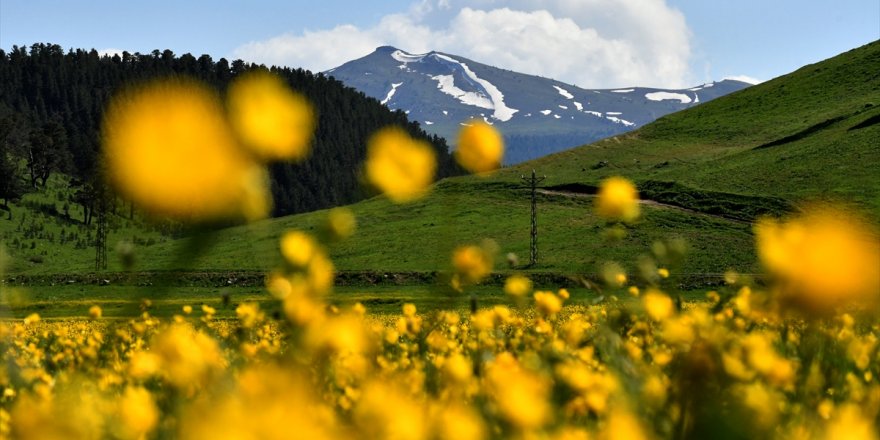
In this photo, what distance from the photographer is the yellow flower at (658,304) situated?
10.1 feet

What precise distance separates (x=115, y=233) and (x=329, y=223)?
7969 centimetres

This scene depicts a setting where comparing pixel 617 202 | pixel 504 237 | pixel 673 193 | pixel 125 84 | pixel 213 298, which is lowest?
pixel 213 298

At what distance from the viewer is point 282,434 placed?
1.28m

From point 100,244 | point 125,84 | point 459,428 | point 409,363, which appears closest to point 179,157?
point 459,428

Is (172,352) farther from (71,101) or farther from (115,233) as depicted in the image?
(71,101)

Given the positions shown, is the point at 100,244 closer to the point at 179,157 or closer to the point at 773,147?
the point at 773,147

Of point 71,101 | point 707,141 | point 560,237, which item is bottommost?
point 560,237

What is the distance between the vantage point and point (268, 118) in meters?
1.45

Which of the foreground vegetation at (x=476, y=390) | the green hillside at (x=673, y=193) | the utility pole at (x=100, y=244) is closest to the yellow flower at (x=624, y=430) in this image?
the foreground vegetation at (x=476, y=390)

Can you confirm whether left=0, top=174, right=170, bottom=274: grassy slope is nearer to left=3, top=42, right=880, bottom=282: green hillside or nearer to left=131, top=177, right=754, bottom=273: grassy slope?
left=3, top=42, right=880, bottom=282: green hillside

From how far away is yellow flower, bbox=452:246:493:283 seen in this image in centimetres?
254

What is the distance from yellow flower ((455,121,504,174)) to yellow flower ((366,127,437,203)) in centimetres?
10

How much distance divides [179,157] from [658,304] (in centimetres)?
240

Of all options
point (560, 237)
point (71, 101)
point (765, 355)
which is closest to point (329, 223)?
point (765, 355)
